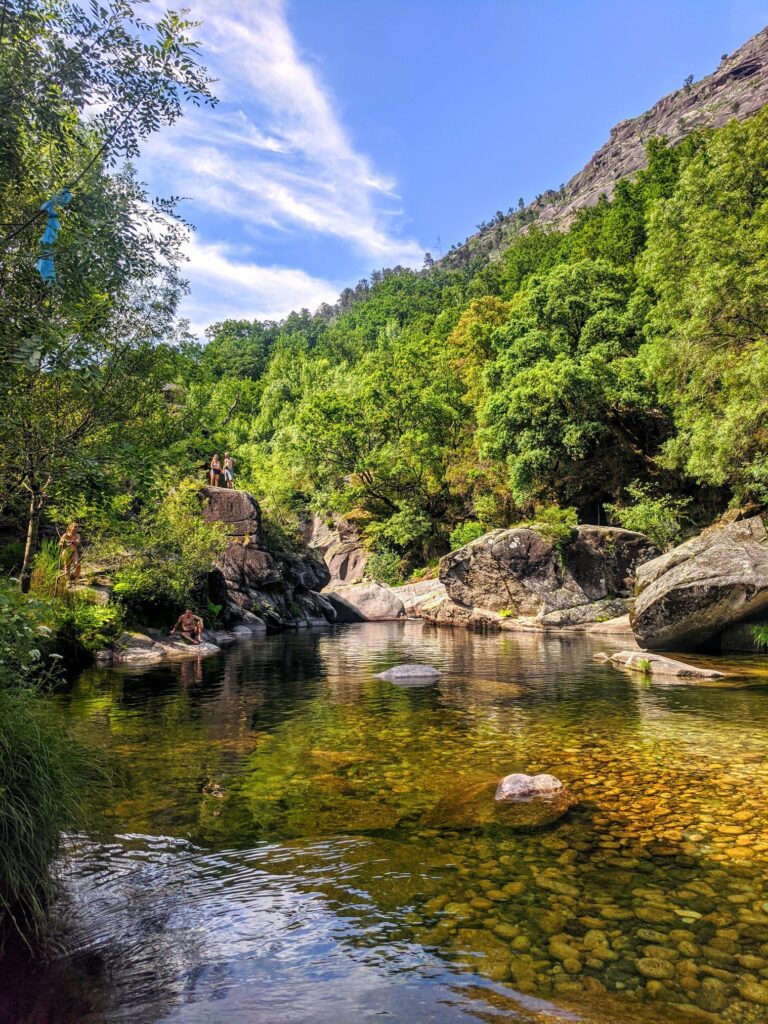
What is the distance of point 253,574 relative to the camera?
3566cm

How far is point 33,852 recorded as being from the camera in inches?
156

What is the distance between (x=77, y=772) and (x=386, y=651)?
719 inches

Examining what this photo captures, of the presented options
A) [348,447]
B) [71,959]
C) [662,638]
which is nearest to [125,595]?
[662,638]

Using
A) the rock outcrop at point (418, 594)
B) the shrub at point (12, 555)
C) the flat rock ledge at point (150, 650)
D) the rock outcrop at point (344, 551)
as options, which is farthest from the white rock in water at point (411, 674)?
the rock outcrop at point (344, 551)

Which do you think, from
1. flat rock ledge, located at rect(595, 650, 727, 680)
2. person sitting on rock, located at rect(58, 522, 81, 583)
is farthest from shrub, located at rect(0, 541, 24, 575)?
flat rock ledge, located at rect(595, 650, 727, 680)

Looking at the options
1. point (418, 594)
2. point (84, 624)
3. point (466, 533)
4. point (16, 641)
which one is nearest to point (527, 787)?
point (16, 641)

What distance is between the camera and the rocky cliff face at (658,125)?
378ft

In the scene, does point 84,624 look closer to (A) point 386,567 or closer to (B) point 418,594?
(B) point 418,594

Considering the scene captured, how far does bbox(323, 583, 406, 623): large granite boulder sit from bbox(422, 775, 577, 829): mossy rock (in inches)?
1306

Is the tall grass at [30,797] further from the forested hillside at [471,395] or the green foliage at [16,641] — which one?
the forested hillside at [471,395]

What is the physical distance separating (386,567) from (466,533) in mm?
7865

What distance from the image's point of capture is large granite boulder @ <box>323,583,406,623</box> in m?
40.9

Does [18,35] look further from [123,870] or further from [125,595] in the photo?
[125,595]

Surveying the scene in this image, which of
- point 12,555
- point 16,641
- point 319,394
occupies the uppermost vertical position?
point 319,394
